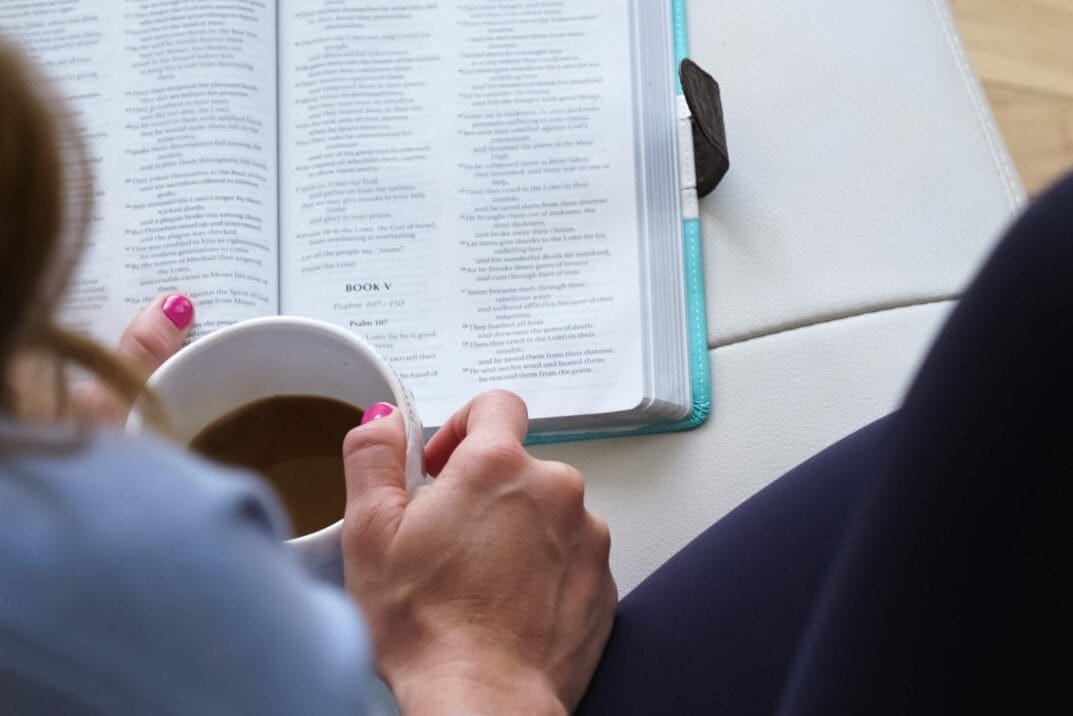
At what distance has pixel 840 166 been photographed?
1.99 feet

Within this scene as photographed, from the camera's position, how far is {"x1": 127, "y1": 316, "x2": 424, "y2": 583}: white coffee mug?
449 mm

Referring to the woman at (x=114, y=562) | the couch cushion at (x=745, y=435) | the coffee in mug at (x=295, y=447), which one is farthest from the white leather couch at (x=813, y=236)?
the woman at (x=114, y=562)

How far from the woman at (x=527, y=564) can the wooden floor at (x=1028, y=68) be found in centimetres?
67

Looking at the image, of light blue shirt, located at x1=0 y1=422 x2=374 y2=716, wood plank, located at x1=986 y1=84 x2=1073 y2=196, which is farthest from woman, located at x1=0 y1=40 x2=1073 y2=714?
wood plank, located at x1=986 y1=84 x2=1073 y2=196

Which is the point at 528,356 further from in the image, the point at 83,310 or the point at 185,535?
the point at 185,535

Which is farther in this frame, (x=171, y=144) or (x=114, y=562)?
(x=171, y=144)

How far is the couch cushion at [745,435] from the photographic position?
549 millimetres

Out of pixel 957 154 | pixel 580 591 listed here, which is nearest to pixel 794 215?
pixel 957 154

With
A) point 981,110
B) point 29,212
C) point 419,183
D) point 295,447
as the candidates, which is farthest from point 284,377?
point 981,110

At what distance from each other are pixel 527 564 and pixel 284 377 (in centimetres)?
13

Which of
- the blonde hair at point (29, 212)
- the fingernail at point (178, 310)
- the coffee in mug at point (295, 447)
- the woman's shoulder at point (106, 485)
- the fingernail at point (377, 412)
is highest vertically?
the blonde hair at point (29, 212)

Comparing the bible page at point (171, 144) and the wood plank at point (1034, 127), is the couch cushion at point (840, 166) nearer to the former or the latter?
the bible page at point (171, 144)

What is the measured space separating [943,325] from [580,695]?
236 millimetres

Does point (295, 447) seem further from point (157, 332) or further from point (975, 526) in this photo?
point (975, 526)
